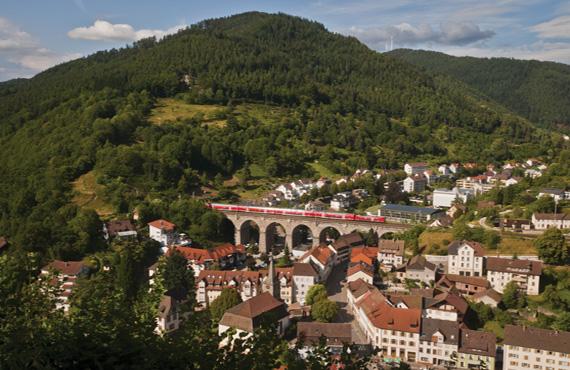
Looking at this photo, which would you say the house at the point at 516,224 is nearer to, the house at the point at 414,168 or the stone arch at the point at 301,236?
the stone arch at the point at 301,236

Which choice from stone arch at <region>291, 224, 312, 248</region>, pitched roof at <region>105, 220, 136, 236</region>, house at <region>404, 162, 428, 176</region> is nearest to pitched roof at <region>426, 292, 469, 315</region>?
stone arch at <region>291, 224, 312, 248</region>

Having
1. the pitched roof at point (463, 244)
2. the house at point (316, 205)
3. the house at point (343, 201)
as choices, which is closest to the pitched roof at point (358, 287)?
the pitched roof at point (463, 244)

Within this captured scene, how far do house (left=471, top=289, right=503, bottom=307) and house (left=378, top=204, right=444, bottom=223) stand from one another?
18.4 meters

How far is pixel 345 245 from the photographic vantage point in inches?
1909

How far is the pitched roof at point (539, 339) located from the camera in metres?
26.5

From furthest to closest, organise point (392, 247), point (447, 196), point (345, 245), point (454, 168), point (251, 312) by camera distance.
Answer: point (454, 168) → point (447, 196) → point (345, 245) → point (392, 247) → point (251, 312)

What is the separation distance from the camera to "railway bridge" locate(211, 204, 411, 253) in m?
51.8

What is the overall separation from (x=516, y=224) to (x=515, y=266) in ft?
28.3

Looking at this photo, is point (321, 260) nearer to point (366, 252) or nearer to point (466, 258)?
point (366, 252)

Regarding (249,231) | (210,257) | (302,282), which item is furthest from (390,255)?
(249,231)

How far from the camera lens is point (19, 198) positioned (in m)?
56.5

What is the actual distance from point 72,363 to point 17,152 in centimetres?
7485

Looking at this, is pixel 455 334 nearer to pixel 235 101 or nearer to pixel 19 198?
pixel 19 198

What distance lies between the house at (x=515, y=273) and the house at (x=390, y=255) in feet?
24.7
